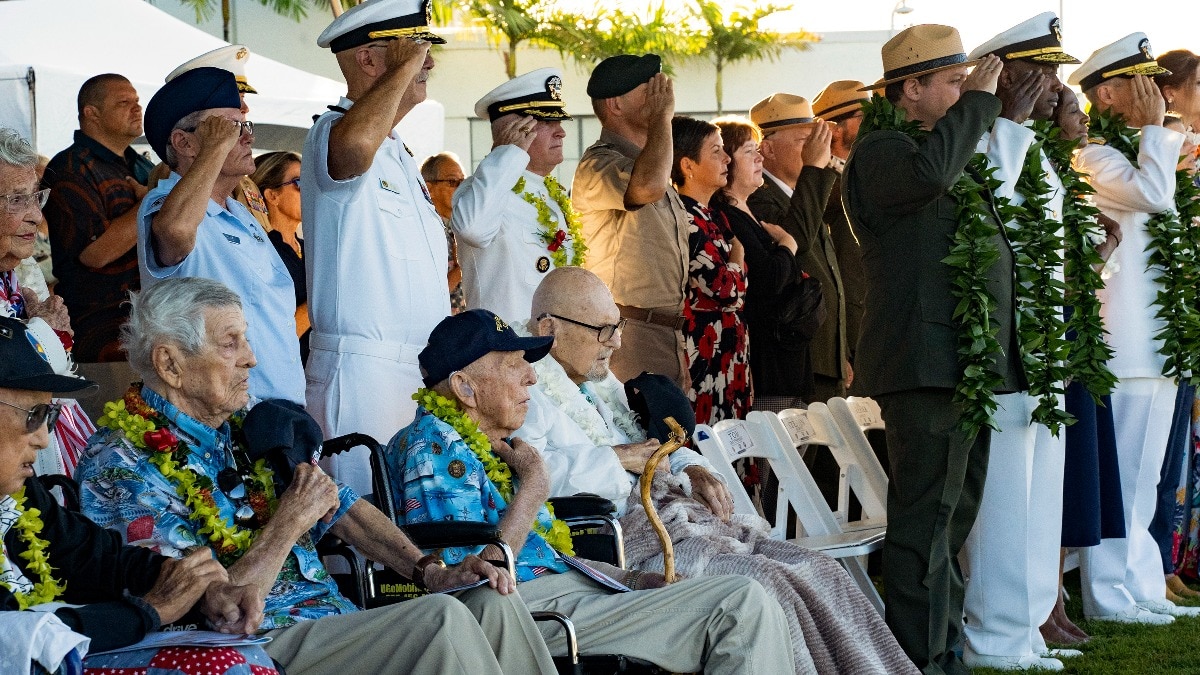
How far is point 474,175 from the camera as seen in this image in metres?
5.27

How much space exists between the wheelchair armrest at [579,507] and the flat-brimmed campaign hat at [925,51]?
2.08 meters

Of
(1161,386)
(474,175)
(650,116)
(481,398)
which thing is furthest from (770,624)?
(1161,386)

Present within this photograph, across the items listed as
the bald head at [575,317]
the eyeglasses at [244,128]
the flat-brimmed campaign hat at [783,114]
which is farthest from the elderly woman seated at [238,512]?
the flat-brimmed campaign hat at [783,114]

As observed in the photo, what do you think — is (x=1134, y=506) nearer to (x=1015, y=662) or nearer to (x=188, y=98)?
(x=1015, y=662)

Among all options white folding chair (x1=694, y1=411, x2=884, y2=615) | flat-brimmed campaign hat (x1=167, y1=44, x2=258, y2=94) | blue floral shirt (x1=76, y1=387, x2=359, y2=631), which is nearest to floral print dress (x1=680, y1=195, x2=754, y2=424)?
white folding chair (x1=694, y1=411, x2=884, y2=615)

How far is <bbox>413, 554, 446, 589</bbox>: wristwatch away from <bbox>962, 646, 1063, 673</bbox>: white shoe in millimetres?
2552

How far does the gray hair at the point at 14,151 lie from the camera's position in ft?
13.1

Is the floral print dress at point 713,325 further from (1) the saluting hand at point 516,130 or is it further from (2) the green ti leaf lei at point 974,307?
(2) the green ti leaf lei at point 974,307

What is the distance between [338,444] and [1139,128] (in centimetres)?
430

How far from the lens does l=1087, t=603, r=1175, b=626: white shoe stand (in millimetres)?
6238

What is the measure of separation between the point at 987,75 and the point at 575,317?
5.38 feet

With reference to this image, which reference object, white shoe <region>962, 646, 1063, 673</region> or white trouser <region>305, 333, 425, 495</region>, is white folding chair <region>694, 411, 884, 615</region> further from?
white trouser <region>305, 333, 425, 495</region>

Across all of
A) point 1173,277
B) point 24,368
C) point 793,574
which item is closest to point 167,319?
point 24,368

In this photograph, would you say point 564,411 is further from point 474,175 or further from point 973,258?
point 973,258
